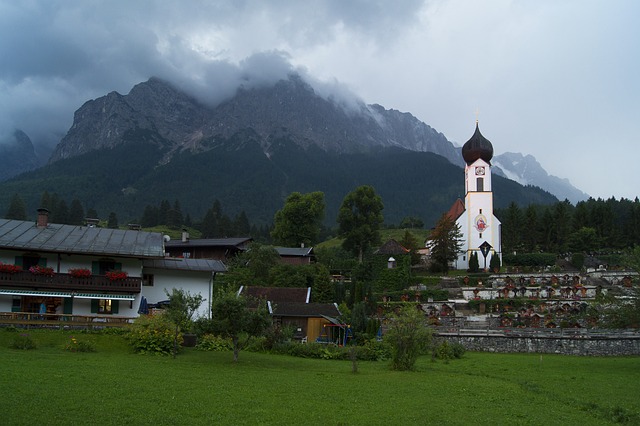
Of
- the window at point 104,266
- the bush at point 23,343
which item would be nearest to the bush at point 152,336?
the bush at point 23,343

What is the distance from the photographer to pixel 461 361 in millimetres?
32688

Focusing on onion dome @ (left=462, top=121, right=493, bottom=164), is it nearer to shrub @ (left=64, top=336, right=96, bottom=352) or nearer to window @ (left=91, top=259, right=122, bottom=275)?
window @ (left=91, top=259, right=122, bottom=275)

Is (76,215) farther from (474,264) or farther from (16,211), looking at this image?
(474,264)

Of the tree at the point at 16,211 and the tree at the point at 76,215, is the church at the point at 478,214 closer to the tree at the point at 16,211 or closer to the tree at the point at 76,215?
the tree at the point at 76,215

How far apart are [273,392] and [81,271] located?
20.5 m

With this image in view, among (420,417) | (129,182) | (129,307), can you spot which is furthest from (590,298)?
(129,182)

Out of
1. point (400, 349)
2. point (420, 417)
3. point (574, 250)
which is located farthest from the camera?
point (574, 250)

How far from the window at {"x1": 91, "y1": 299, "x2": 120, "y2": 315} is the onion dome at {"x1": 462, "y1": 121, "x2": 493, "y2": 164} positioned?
189 feet

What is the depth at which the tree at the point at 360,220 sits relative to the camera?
261ft

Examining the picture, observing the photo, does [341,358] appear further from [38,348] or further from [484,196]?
[484,196]

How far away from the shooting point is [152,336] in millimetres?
27109

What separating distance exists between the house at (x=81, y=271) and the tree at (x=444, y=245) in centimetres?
3906

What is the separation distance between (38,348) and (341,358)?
591 inches

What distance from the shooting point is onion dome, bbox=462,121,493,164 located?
81.0 m
